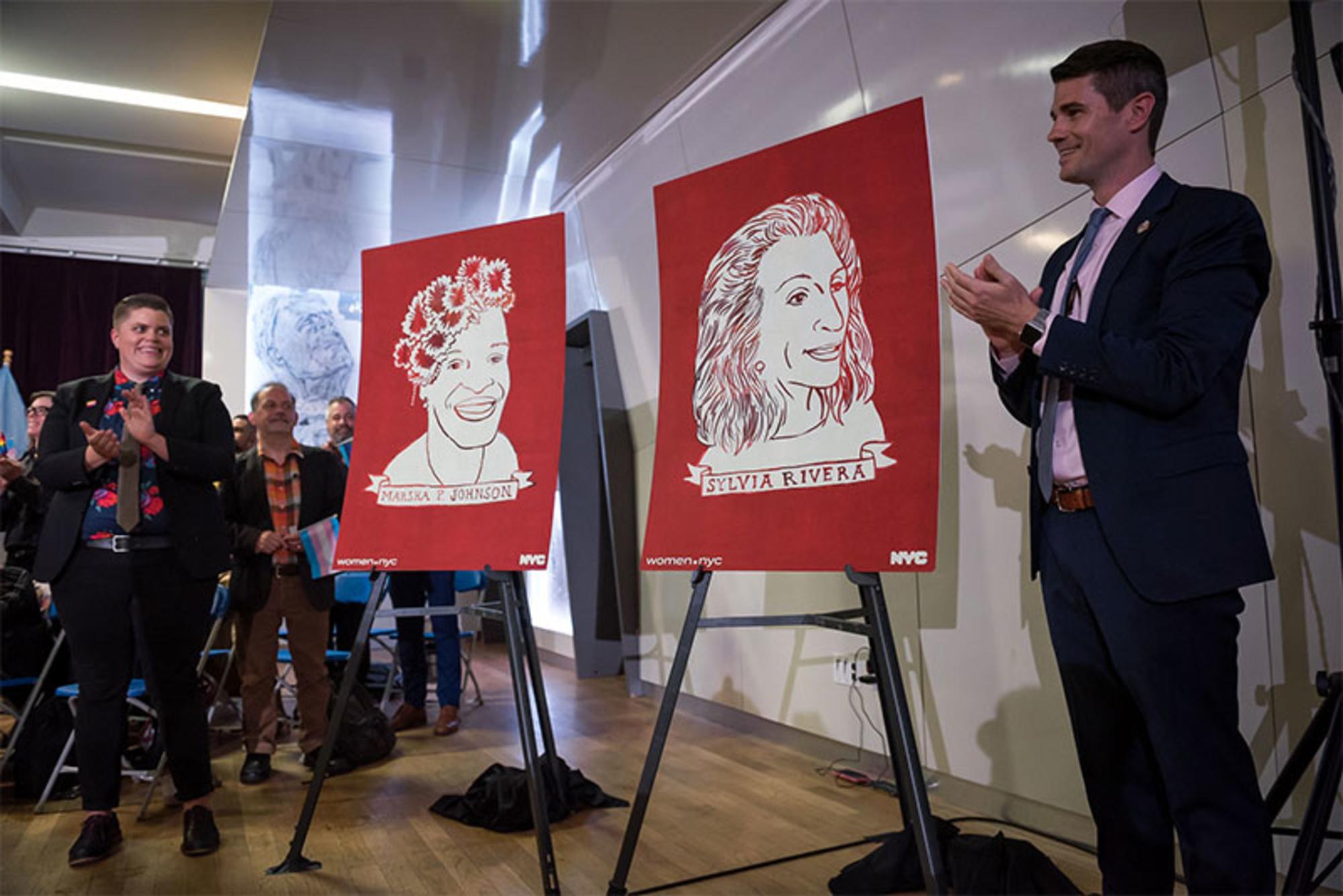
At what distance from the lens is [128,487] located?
265 centimetres

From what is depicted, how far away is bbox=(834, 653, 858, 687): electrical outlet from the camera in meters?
3.56

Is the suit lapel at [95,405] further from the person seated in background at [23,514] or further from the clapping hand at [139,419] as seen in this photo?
the person seated in background at [23,514]

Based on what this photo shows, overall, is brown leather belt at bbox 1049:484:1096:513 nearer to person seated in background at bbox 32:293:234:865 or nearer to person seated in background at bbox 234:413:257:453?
person seated in background at bbox 32:293:234:865

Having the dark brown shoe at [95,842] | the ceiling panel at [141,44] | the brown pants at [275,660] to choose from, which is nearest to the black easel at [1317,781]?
the dark brown shoe at [95,842]

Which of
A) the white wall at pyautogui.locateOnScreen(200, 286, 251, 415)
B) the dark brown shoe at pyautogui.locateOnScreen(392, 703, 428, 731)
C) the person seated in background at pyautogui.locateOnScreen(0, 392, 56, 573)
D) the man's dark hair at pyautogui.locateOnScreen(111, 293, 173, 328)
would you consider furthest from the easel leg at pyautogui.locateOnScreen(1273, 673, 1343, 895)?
the white wall at pyautogui.locateOnScreen(200, 286, 251, 415)

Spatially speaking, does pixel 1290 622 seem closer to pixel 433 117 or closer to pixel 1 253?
pixel 433 117

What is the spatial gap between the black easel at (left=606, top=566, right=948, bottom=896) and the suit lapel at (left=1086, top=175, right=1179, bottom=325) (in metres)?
0.70

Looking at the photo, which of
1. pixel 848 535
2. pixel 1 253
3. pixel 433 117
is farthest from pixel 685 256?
pixel 1 253

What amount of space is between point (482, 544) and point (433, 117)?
313 centimetres

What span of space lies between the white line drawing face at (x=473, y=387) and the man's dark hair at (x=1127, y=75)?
5.27 ft

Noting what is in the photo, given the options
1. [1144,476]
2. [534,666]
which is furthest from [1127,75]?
[534,666]

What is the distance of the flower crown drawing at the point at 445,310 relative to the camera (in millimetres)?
2701

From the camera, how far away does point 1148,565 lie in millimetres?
1527

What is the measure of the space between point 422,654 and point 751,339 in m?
2.97
